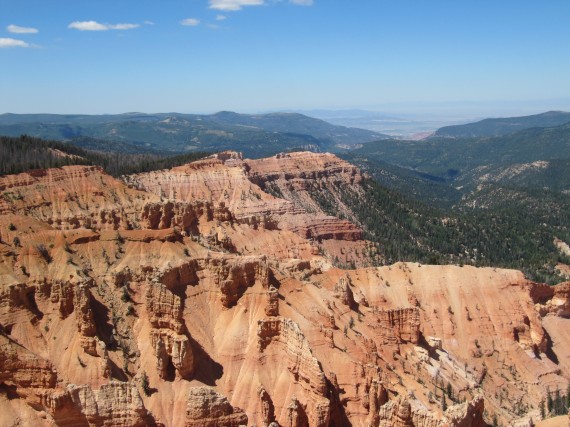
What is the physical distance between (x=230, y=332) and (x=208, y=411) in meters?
13.1

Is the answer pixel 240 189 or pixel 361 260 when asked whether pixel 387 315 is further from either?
pixel 240 189

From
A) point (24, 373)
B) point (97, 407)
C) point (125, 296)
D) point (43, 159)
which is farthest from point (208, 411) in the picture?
point (43, 159)

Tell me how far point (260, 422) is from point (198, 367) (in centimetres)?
723

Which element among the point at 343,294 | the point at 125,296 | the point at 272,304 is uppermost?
the point at 125,296

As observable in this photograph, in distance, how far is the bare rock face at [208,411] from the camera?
126ft

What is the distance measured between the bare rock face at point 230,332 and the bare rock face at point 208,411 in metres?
0.10

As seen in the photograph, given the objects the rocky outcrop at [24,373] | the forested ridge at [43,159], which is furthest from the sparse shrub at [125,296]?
the forested ridge at [43,159]

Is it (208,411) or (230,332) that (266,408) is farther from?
(230,332)

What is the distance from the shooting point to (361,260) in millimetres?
125812

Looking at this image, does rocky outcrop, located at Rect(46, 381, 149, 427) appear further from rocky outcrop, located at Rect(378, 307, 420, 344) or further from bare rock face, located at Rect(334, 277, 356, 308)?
rocky outcrop, located at Rect(378, 307, 420, 344)

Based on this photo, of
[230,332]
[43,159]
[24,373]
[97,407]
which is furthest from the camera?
[43,159]

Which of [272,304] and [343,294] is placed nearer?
[272,304]

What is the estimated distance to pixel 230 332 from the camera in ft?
168

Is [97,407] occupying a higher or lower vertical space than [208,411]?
higher
